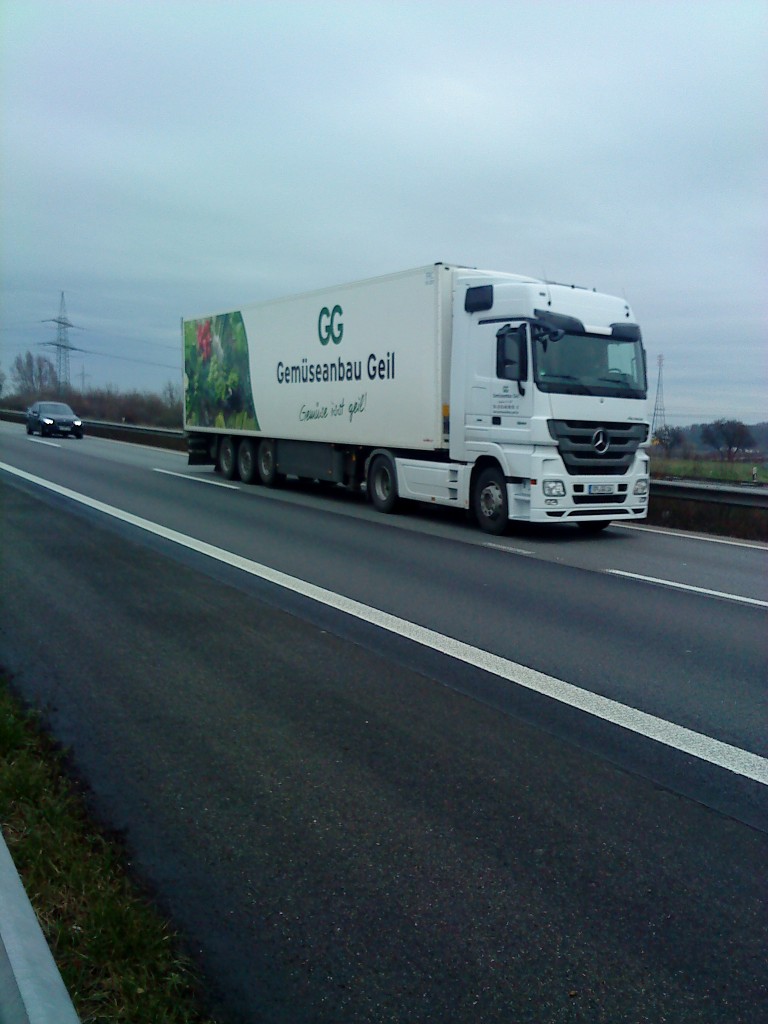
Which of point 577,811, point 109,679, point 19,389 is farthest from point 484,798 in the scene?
point 19,389

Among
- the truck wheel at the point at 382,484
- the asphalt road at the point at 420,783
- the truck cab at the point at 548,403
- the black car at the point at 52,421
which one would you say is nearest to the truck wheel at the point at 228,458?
the truck wheel at the point at 382,484

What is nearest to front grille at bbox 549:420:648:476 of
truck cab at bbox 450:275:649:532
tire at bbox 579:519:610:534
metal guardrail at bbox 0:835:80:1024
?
truck cab at bbox 450:275:649:532

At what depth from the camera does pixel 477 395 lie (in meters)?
14.9

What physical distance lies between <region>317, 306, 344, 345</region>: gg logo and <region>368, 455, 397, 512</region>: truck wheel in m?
2.66

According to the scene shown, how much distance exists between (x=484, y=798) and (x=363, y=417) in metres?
13.4

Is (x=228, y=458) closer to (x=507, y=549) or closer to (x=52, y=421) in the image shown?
(x=507, y=549)

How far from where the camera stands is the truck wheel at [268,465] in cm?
2166

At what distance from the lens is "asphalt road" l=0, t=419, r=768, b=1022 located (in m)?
3.33

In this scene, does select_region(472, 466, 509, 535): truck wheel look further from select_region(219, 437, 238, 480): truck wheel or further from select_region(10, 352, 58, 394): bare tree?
select_region(10, 352, 58, 394): bare tree

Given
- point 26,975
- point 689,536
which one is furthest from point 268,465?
point 26,975

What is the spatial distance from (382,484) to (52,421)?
28.8 metres

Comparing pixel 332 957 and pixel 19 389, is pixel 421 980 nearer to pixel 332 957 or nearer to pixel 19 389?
pixel 332 957

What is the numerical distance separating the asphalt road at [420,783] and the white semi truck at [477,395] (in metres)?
3.86

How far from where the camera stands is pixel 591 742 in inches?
217
